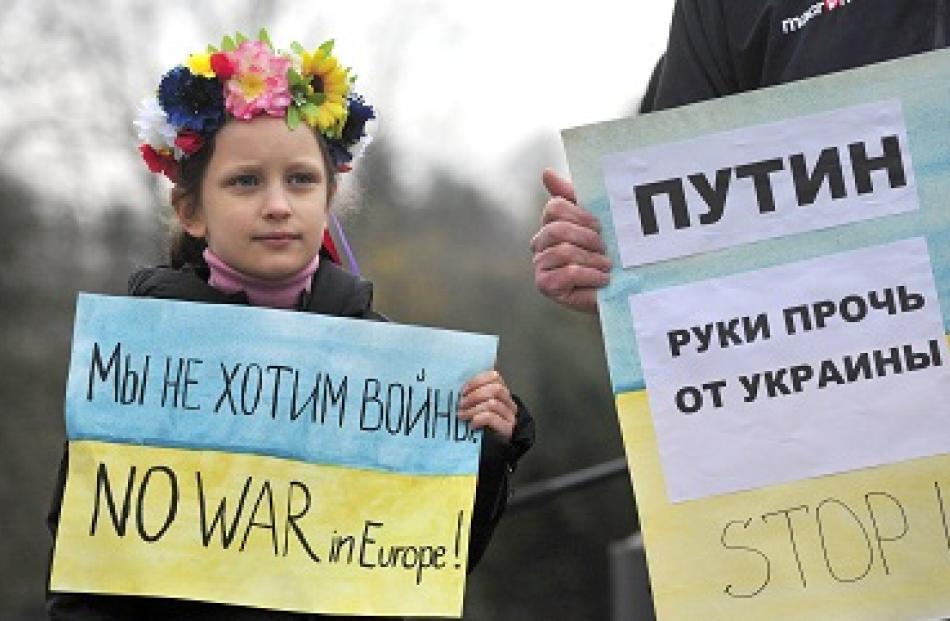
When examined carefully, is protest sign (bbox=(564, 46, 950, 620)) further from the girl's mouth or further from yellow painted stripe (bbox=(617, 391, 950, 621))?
the girl's mouth

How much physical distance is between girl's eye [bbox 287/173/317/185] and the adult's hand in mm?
746

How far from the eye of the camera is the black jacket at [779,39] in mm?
3365

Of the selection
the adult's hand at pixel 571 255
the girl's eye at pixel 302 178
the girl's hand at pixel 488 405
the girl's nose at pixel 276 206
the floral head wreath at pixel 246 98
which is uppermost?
the floral head wreath at pixel 246 98

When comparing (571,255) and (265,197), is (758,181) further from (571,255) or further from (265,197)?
(265,197)

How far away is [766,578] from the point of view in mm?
3059

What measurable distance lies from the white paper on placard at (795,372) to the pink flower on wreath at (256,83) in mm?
988

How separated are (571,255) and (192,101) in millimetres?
1053

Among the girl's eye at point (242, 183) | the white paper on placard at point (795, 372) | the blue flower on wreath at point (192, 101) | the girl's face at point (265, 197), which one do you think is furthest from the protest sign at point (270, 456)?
the white paper on placard at point (795, 372)

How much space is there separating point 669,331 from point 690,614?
42 cm

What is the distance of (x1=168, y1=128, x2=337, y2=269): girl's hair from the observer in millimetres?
3875

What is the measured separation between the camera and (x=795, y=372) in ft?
10.2

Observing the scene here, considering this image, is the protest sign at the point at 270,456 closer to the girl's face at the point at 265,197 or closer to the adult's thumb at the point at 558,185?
the girl's face at the point at 265,197

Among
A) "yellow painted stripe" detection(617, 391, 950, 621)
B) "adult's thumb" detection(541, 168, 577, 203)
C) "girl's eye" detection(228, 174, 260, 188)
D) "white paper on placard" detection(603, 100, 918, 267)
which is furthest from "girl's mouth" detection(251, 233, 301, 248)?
"yellow painted stripe" detection(617, 391, 950, 621)

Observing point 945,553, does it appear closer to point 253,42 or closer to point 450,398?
point 450,398
